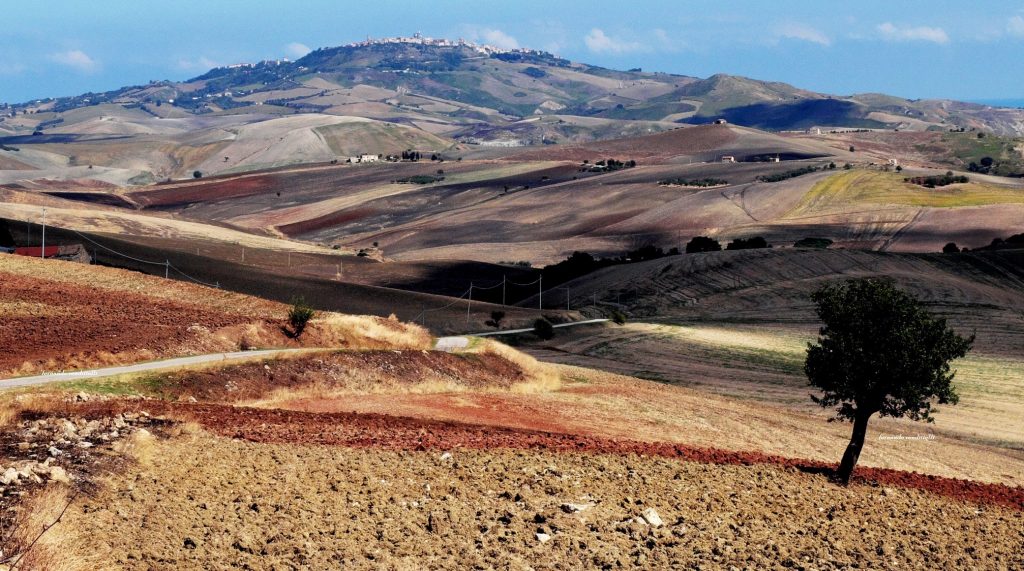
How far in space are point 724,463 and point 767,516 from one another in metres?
5.64

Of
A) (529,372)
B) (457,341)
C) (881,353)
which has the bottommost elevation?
(457,341)

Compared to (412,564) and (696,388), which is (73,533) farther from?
(696,388)

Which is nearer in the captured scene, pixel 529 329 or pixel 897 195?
pixel 529 329

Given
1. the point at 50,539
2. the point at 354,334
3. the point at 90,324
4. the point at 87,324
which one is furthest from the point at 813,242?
the point at 50,539

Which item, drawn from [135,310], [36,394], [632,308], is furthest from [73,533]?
[632,308]

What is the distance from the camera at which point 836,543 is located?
24109 mm

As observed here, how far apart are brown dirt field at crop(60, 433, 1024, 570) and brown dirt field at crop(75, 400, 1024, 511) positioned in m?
0.90

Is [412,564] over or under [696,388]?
over

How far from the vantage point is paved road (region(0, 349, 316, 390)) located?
1409 inches

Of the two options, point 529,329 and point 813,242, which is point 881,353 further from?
point 813,242

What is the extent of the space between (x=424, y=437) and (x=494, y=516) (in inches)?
306

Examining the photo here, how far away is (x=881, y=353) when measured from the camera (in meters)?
33.2

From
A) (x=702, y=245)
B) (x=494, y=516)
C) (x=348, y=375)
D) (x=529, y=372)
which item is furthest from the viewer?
(x=702, y=245)

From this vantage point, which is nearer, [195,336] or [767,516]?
[767,516]
